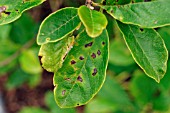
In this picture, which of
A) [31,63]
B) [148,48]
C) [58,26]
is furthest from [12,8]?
[31,63]

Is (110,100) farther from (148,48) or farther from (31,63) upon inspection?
(148,48)

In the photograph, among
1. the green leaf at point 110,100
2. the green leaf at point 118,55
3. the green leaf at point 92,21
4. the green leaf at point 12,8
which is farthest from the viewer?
the green leaf at point 110,100

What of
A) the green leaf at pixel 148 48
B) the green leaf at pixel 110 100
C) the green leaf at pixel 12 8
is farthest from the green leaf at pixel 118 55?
the green leaf at pixel 12 8

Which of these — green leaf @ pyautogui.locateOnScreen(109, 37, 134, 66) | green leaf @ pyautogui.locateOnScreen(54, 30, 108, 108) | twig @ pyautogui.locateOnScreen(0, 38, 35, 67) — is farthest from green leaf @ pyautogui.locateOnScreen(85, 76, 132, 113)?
green leaf @ pyautogui.locateOnScreen(54, 30, 108, 108)

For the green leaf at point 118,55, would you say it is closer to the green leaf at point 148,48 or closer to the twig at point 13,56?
the twig at point 13,56

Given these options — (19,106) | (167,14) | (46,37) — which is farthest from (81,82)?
(19,106)

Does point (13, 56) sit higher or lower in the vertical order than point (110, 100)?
higher

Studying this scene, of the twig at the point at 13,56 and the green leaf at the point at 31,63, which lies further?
the twig at the point at 13,56
